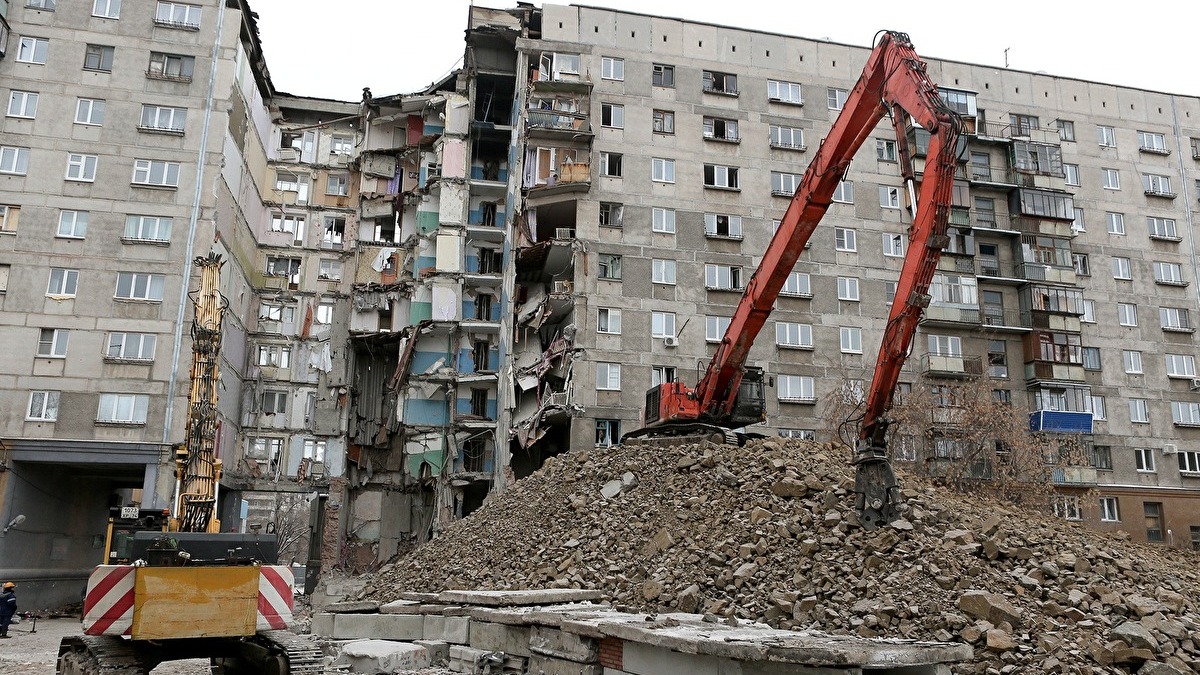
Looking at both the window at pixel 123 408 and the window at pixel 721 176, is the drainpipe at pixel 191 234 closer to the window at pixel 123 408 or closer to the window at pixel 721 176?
the window at pixel 123 408

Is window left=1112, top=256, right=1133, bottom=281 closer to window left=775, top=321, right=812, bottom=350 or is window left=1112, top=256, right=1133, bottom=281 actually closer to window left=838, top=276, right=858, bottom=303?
window left=838, top=276, right=858, bottom=303

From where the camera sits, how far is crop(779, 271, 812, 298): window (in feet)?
122

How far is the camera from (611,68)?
126 ft

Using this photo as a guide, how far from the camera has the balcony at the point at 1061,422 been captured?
3731 centimetres

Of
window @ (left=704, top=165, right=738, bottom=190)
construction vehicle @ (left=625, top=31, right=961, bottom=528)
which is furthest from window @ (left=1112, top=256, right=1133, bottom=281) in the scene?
construction vehicle @ (left=625, top=31, right=961, bottom=528)

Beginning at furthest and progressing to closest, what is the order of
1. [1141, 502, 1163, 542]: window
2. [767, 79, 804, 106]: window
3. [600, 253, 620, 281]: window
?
[767, 79, 804, 106]: window → [1141, 502, 1163, 542]: window → [600, 253, 620, 281]: window

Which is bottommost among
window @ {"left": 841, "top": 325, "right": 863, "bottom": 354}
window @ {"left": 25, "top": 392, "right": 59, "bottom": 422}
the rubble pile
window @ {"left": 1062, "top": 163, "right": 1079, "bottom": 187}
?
the rubble pile

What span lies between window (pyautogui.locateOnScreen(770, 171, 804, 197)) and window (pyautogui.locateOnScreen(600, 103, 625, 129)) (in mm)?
6955

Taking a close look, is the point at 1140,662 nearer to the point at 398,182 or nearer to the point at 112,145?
the point at 112,145

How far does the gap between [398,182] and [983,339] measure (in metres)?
28.9

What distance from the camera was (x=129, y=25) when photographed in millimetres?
34688

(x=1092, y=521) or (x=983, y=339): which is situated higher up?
(x=983, y=339)

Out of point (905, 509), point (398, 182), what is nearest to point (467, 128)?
point (398, 182)

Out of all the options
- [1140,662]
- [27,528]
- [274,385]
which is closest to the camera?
[1140,662]
